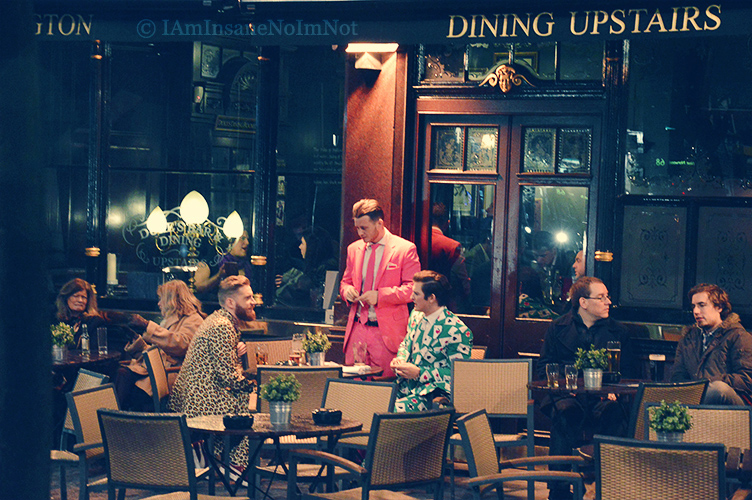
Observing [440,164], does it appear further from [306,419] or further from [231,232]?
[306,419]

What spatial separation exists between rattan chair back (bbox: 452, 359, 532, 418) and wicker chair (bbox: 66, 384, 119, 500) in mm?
2286

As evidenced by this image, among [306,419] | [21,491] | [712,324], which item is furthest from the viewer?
[712,324]

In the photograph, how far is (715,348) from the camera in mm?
6742

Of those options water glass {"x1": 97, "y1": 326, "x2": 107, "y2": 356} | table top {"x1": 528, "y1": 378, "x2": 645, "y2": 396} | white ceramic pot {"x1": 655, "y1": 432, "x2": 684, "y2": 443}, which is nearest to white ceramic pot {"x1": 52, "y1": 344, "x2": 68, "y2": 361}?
water glass {"x1": 97, "y1": 326, "x2": 107, "y2": 356}

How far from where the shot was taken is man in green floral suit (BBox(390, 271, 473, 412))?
21.6ft

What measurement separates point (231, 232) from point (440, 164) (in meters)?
2.02

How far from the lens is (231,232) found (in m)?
8.98

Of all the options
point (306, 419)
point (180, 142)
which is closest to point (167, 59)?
point (180, 142)

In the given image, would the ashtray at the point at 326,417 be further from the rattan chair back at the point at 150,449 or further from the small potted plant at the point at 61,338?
the small potted plant at the point at 61,338

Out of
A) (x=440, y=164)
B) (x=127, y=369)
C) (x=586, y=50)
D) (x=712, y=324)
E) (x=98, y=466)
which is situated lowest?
(x=98, y=466)

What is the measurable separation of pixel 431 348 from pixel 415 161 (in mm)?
2252

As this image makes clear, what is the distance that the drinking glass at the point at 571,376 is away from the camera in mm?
6418

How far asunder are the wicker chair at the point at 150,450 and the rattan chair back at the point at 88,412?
521 mm

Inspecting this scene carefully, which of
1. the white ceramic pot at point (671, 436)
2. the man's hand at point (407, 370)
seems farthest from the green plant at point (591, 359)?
the white ceramic pot at point (671, 436)
